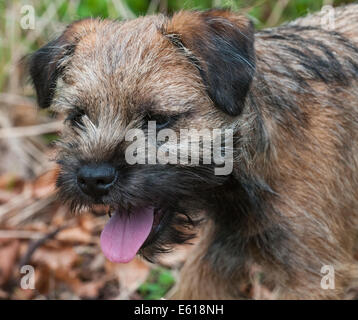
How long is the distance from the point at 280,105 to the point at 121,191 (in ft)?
3.31

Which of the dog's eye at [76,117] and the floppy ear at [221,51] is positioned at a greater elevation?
the floppy ear at [221,51]

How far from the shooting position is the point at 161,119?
288 centimetres

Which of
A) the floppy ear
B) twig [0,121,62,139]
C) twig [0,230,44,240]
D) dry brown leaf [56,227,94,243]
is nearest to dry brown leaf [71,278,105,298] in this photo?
dry brown leaf [56,227,94,243]

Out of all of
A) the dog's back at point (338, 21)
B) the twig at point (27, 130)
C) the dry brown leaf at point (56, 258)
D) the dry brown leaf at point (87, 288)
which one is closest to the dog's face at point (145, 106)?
the dog's back at point (338, 21)

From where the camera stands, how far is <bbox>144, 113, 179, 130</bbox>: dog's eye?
2857mm

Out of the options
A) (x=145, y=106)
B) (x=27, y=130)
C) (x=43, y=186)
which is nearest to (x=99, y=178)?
(x=145, y=106)

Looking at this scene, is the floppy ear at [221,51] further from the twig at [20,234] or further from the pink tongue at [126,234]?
the twig at [20,234]

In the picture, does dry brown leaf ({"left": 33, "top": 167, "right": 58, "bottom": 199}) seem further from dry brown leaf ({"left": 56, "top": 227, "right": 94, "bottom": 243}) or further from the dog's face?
the dog's face

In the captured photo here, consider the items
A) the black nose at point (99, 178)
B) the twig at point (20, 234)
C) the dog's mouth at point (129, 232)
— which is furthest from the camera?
the twig at point (20, 234)

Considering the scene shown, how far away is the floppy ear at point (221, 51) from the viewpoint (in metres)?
2.89

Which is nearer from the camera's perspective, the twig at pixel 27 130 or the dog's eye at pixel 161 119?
the dog's eye at pixel 161 119

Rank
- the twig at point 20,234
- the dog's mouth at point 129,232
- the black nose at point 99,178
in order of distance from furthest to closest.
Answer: the twig at point 20,234 < the dog's mouth at point 129,232 < the black nose at point 99,178

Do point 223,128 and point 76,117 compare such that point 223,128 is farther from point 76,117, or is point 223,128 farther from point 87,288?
point 87,288

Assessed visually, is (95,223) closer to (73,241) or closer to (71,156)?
(73,241)
